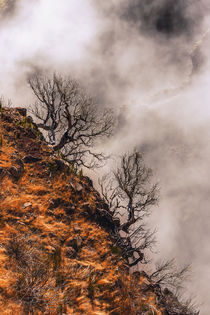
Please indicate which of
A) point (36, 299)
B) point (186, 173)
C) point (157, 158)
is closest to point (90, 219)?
point (36, 299)

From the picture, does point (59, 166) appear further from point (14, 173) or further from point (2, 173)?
point (2, 173)

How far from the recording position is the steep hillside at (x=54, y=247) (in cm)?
381

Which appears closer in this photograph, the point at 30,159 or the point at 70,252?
the point at 70,252

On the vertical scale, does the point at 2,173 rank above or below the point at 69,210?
above

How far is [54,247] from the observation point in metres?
5.00

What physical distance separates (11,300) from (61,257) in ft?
5.28

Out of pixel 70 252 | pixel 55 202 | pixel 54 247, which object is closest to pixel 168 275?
pixel 70 252

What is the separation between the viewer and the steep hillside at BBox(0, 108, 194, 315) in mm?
3809

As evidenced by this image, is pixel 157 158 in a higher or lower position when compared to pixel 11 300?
higher

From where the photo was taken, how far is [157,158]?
334ft

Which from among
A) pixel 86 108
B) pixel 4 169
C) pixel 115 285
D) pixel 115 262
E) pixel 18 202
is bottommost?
pixel 115 285

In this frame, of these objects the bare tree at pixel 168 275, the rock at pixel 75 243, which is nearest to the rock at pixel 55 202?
the rock at pixel 75 243

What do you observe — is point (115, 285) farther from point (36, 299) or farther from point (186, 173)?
point (186, 173)

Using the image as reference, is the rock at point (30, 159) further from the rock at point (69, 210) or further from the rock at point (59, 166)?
the rock at point (69, 210)
